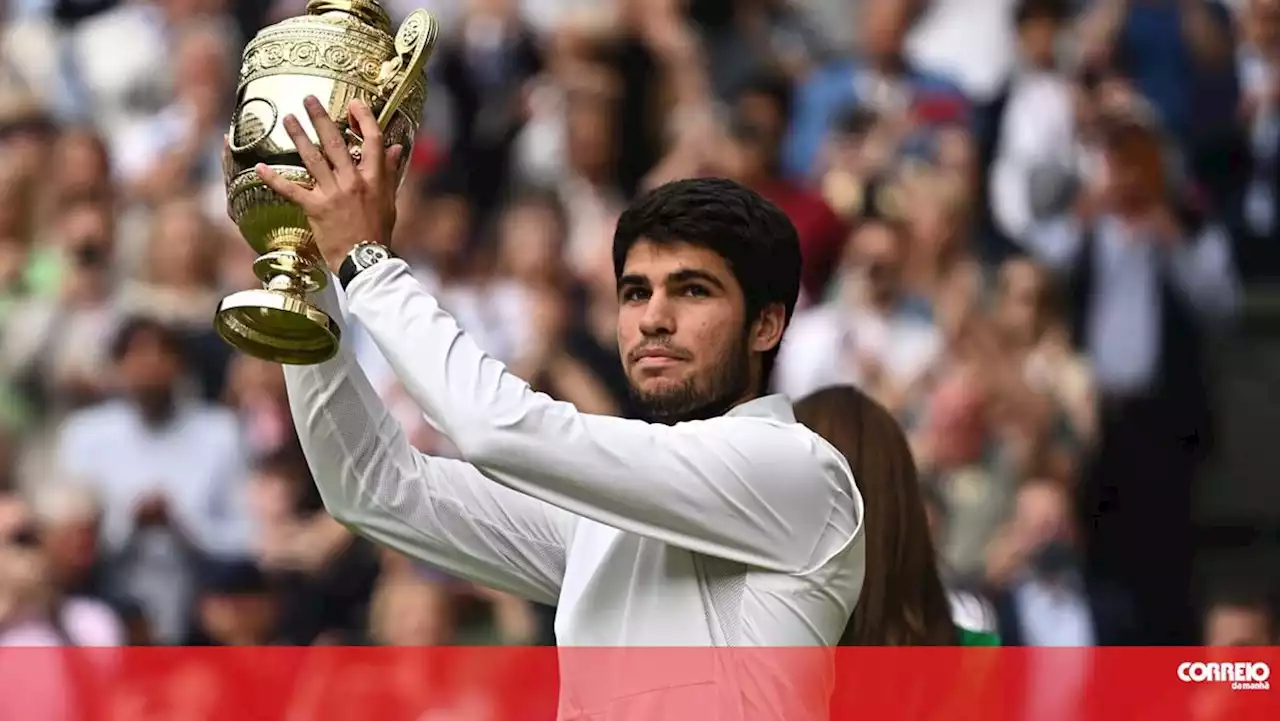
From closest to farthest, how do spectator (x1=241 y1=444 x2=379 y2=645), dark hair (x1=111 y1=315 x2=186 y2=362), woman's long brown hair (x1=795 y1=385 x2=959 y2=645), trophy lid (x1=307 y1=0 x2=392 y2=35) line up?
trophy lid (x1=307 y1=0 x2=392 y2=35), woman's long brown hair (x1=795 y1=385 x2=959 y2=645), spectator (x1=241 y1=444 x2=379 y2=645), dark hair (x1=111 y1=315 x2=186 y2=362)

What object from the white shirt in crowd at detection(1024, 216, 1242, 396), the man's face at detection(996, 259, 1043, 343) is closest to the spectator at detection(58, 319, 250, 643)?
the man's face at detection(996, 259, 1043, 343)

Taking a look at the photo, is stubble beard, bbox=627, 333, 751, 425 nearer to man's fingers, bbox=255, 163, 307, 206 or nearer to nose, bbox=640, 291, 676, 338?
nose, bbox=640, 291, 676, 338

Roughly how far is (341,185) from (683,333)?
0.56 metres

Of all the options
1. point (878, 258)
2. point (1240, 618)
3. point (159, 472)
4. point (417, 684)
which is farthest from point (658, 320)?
point (159, 472)

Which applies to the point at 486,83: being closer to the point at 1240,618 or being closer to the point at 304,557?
the point at 304,557

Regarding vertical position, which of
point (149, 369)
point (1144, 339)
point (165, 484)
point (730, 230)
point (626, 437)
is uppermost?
point (1144, 339)

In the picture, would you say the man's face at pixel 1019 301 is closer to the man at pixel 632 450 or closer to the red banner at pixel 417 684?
the red banner at pixel 417 684

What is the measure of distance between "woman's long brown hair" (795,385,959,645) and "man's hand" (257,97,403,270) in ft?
5.01

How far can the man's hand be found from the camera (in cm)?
315

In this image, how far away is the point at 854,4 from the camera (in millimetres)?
8945

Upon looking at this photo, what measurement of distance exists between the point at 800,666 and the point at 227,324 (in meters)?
1.03

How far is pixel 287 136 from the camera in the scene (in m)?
3.23

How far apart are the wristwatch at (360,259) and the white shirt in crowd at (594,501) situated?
0.08 ft

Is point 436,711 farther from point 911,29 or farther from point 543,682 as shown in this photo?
point 911,29
